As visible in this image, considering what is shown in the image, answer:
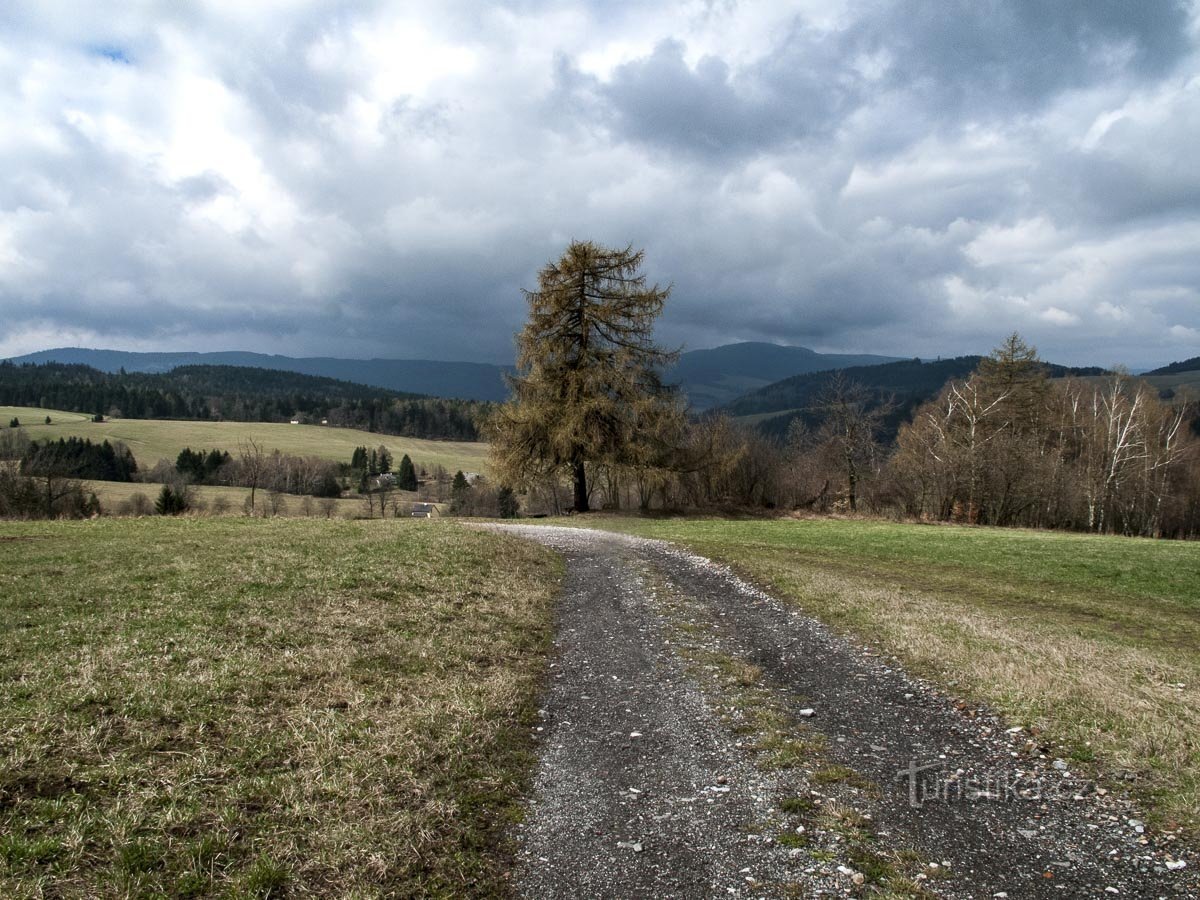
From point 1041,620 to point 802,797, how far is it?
11206 millimetres

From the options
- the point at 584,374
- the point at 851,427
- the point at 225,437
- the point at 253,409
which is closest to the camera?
the point at 584,374

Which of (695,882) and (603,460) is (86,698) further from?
(603,460)

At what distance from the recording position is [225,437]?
139 m

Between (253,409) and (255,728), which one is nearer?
(255,728)

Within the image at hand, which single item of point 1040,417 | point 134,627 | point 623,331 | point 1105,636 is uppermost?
point 623,331

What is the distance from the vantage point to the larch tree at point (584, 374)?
113ft

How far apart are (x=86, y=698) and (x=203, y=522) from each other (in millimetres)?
17951

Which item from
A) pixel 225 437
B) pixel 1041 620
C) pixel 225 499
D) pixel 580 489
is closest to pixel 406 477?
pixel 225 499

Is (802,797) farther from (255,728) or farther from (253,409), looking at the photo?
(253,409)

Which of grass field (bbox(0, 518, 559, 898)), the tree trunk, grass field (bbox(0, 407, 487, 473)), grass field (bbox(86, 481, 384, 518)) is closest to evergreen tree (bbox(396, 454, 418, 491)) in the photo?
grass field (bbox(0, 407, 487, 473))

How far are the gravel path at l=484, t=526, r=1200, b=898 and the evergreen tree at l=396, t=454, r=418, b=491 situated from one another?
365 feet

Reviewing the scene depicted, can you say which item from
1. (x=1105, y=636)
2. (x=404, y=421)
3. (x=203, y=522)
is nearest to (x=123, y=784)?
(x=1105, y=636)

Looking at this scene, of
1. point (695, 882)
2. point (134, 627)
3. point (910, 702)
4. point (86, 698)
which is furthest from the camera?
point (134, 627)

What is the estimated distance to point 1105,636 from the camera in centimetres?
1294
